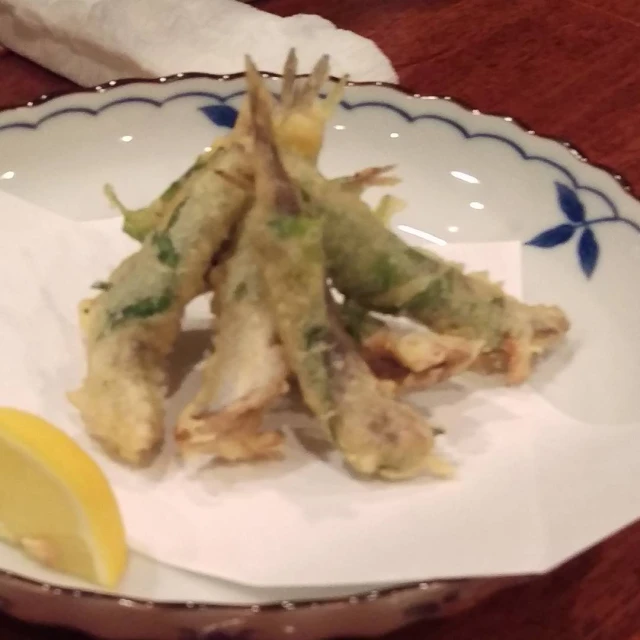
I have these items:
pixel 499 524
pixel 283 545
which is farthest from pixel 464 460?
pixel 283 545

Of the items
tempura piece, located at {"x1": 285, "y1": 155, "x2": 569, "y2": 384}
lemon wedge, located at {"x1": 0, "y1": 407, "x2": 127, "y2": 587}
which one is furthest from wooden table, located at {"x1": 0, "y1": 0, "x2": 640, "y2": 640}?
lemon wedge, located at {"x1": 0, "y1": 407, "x2": 127, "y2": 587}

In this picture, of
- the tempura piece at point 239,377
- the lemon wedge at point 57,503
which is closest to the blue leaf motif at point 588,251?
the tempura piece at point 239,377

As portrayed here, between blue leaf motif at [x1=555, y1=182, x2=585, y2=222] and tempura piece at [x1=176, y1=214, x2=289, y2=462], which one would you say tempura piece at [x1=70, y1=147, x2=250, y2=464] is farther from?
blue leaf motif at [x1=555, y1=182, x2=585, y2=222]

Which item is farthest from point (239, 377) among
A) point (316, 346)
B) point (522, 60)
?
point (522, 60)

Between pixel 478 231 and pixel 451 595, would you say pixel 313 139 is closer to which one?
pixel 478 231

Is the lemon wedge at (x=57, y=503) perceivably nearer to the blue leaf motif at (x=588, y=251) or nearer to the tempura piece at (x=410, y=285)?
the tempura piece at (x=410, y=285)

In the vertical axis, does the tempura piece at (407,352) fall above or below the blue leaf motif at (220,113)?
below
